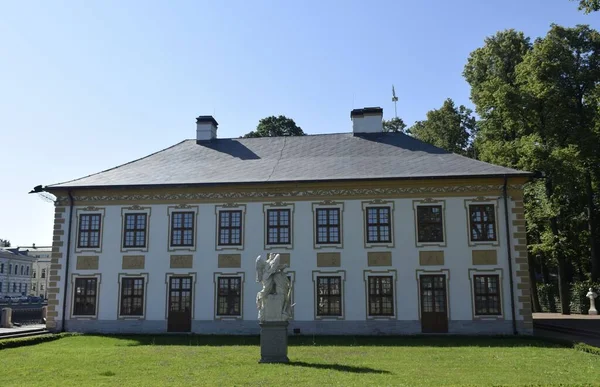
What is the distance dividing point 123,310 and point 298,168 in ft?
32.1

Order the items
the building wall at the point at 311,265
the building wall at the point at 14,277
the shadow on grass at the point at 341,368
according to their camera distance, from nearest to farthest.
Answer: the shadow on grass at the point at 341,368 → the building wall at the point at 311,265 → the building wall at the point at 14,277

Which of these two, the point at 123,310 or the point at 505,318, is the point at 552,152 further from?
the point at 123,310

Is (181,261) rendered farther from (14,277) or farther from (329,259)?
(14,277)

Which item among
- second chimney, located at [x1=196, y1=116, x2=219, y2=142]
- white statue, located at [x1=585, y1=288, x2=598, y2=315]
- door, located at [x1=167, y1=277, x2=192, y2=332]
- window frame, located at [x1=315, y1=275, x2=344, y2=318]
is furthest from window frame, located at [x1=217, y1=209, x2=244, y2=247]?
white statue, located at [x1=585, y1=288, x2=598, y2=315]

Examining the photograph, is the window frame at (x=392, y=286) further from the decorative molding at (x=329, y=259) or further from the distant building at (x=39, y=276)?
the distant building at (x=39, y=276)

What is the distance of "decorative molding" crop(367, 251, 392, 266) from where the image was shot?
2208cm

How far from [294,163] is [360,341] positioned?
9011mm

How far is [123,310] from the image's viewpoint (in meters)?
22.9

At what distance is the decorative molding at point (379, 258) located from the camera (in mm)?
22078

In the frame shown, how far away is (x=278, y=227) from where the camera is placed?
22.9 metres

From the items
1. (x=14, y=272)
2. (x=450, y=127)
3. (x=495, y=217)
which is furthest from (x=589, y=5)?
(x=14, y=272)

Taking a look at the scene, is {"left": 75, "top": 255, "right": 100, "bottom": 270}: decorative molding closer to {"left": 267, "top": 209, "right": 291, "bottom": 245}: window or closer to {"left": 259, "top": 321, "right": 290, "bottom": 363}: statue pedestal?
{"left": 267, "top": 209, "right": 291, "bottom": 245}: window

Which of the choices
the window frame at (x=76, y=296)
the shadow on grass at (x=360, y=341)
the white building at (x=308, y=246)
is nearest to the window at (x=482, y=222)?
the white building at (x=308, y=246)

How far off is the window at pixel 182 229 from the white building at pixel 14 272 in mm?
73409
